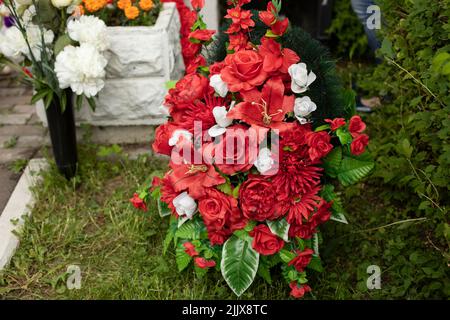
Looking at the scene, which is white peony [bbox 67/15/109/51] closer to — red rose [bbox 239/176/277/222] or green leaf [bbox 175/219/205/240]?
green leaf [bbox 175/219/205/240]

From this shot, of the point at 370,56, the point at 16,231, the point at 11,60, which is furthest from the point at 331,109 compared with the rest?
the point at 370,56

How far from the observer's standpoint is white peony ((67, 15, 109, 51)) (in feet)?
A: 9.39

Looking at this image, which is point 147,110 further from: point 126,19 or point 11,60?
point 11,60

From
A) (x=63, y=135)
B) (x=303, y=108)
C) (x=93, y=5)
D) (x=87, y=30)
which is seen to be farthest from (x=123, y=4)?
(x=303, y=108)

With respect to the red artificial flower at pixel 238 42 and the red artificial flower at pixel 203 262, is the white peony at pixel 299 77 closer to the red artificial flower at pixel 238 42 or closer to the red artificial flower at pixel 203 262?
the red artificial flower at pixel 238 42

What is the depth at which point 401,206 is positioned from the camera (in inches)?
121

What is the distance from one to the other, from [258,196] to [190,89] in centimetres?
50

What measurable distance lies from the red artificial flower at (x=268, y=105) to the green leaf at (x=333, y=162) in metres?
0.27

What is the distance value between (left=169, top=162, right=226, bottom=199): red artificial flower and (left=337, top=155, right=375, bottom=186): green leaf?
1.56 feet

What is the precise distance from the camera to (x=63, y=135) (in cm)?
304

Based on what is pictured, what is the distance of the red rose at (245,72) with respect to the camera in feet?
7.09

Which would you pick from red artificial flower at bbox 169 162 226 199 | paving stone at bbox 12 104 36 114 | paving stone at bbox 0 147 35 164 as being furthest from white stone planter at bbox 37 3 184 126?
red artificial flower at bbox 169 162 226 199

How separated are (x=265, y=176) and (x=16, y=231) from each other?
4.30 ft

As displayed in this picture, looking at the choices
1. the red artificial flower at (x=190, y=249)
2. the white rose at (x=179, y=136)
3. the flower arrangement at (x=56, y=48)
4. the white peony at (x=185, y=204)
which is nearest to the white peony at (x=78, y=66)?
the flower arrangement at (x=56, y=48)
